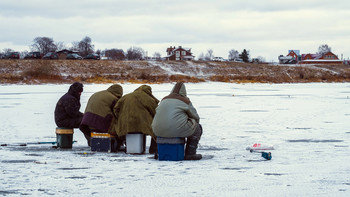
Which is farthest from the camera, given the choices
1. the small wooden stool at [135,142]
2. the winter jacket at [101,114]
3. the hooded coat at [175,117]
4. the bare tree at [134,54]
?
the bare tree at [134,54]

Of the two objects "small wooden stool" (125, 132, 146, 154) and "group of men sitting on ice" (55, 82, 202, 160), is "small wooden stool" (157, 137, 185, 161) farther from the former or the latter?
"small wooden stool" (125, 132, 146, 154)

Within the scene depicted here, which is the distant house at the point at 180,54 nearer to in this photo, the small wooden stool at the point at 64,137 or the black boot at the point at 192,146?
the small wooden stool at the point at 64,137

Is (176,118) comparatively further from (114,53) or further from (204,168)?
(114,53)

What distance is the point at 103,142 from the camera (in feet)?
33.0

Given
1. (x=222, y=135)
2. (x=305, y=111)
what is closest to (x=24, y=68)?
(x=305, y=111)

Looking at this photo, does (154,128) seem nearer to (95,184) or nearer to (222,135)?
(95,184)

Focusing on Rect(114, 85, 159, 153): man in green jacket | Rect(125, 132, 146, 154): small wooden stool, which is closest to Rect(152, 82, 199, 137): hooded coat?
Rect(114, 85, 159, 153): man in green jacket

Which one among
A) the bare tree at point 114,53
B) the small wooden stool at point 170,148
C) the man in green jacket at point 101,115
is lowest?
the small wooden stool at point 170,148

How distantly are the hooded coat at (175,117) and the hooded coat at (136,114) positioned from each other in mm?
865

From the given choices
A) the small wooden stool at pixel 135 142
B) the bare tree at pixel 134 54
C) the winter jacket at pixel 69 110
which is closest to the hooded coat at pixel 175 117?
the small wooden stool at pixel 135 142

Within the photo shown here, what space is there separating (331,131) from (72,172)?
7.85 m

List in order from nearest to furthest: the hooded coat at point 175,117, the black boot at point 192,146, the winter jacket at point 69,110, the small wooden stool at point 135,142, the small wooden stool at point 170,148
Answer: the hooded coat at point 175,117 < the small wooden stool at point 170,148 < the black boot at point 192,146 < the small wooden stool at point 135,142 < the winter jacket at point 69,110

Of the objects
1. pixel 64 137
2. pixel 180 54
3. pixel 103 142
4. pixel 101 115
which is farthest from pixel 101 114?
pixel 180 54

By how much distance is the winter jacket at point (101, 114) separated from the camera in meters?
9.98
